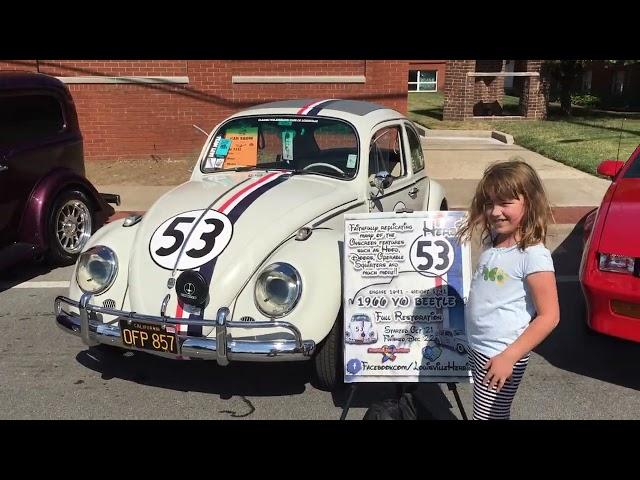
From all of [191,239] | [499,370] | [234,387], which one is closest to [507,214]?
[499,370]

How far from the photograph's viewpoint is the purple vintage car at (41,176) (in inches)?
233

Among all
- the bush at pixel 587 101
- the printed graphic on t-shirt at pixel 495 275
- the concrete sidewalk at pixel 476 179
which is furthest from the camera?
the bush at pixel 587 101

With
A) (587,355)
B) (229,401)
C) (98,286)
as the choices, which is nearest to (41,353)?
(98,286)

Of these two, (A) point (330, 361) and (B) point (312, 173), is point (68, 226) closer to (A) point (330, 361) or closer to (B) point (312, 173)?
(B) point (312, 173)

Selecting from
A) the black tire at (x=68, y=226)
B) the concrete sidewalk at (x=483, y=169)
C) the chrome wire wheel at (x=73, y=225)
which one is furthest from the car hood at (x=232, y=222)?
the concrete sidewalk at (x=483, y=169)

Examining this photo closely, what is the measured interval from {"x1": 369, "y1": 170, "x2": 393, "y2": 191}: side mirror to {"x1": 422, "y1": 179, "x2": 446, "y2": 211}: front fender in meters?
1.15

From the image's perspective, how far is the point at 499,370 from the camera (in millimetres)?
2445

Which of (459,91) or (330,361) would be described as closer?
(330,361)

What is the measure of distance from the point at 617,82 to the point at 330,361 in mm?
26585

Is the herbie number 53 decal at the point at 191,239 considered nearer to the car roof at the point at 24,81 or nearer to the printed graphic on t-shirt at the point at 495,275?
the printed graphic on t-shirt at the point at 495,275

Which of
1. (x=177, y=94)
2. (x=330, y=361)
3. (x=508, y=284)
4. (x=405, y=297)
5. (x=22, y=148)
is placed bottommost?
(x=330, y=361)

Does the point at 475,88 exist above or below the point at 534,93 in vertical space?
above

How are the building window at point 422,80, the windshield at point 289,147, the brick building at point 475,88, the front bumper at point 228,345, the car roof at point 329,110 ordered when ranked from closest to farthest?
the front bumper at point 228,345 → the windshield at point 289,147 → the car roof at point 329,110 → the brick building at point 475,88 → the building window at point 422,80
